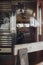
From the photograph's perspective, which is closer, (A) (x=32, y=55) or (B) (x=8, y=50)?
(B) (x=8, y=50)

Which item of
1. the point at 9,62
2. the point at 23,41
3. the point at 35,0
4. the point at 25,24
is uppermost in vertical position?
the point at 35,0

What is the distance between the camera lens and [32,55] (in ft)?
4.35

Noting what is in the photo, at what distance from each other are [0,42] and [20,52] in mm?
153

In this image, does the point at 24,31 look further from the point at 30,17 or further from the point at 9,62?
the point at 9,62

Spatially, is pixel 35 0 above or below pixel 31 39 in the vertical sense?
above

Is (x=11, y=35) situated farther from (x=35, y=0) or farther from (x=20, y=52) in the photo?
(x=35, y=0)

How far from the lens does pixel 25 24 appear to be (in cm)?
129

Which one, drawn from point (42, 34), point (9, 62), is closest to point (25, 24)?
point (42, 34)

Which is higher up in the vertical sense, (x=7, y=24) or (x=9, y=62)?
(x=7, y=24)

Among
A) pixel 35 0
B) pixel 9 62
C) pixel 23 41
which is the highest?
pixel 35 0

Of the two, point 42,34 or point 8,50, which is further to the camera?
point 42,34

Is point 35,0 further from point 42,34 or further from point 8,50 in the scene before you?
point 8,50

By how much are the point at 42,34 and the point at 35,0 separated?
25 centimetres

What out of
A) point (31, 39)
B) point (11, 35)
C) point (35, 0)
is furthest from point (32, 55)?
point (35, 0)
